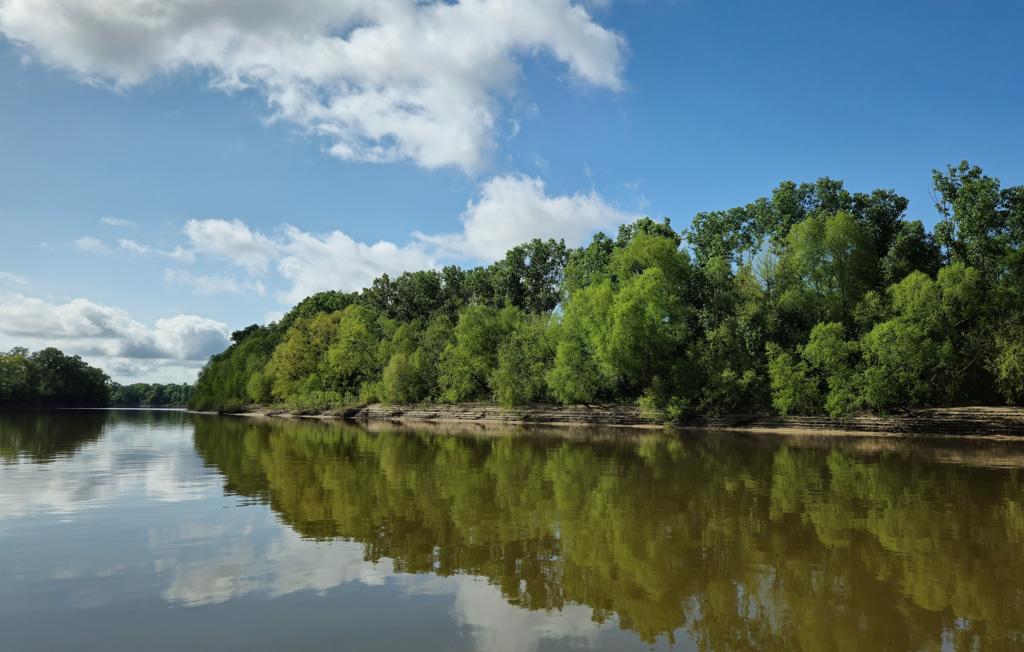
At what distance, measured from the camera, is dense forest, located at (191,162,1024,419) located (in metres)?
47.6

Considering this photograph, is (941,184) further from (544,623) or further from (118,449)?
(118,449)

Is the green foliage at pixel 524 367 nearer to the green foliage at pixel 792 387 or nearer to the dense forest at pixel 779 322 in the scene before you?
the dense forest at pixel 779 322

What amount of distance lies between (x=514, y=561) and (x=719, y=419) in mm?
50046

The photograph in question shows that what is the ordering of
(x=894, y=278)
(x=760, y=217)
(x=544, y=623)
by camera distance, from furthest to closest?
(x=760, y=217)
(x=894, y=278)
(x=544, y=623)

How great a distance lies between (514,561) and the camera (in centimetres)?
1084

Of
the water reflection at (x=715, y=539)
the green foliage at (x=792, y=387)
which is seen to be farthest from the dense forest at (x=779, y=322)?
the water reflection at (x=715, y=539)

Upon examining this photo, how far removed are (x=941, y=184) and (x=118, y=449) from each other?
6833 cm

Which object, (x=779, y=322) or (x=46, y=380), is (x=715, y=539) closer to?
(x=779, y=322)

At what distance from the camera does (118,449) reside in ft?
116

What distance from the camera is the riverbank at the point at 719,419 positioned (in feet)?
143

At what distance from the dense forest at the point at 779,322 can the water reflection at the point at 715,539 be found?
27135 millimetres

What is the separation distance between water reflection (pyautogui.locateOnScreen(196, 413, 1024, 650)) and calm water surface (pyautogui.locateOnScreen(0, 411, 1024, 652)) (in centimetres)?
6

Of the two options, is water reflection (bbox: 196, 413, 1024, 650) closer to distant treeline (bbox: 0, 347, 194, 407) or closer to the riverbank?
the riverbank

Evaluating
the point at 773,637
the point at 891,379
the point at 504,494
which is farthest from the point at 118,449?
the point at 891,379
